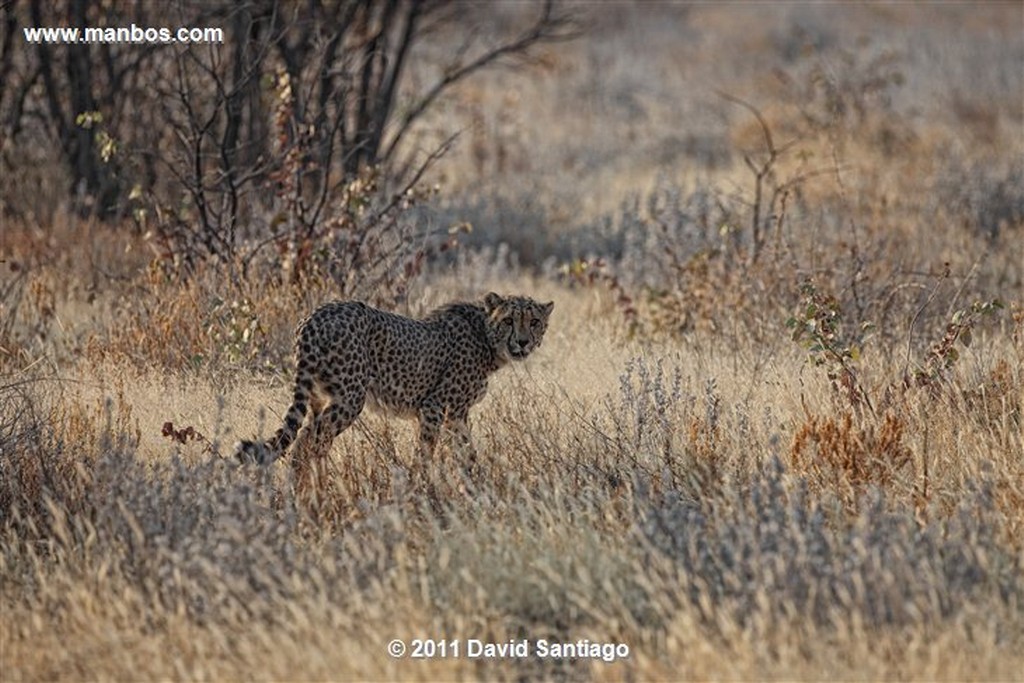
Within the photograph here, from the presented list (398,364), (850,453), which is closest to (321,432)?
(398,364)

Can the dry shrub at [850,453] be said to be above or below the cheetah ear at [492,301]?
below

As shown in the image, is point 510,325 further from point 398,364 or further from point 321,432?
point 321,432

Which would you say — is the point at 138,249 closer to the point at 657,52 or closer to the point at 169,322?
the point at 169,322

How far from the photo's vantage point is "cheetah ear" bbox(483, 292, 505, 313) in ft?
21.5

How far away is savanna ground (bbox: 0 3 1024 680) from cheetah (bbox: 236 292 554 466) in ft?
0.50

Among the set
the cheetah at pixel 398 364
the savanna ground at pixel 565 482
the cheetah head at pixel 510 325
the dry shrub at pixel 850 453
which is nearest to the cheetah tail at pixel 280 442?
the cheetah at pixel 398 364

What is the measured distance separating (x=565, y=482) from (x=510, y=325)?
0.99m

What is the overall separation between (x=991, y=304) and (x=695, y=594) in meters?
2.39

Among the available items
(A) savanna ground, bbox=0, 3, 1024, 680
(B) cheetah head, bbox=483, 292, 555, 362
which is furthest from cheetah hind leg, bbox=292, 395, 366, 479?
(B) cheetah head, bbox=483, 292, 555, 362

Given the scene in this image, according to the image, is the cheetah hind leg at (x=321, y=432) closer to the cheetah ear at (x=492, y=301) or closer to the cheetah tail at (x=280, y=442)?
the cheetah tail at (x=280, y=442)

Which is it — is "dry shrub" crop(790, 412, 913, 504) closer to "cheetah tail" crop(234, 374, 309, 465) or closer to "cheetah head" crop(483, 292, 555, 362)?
"cheetah head" crop(483, 292, 555, 362)

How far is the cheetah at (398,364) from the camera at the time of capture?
19.4 ft

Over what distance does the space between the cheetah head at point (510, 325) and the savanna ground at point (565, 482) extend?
0.62ft

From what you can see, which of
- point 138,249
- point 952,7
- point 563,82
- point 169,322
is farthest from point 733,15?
point 169,322
